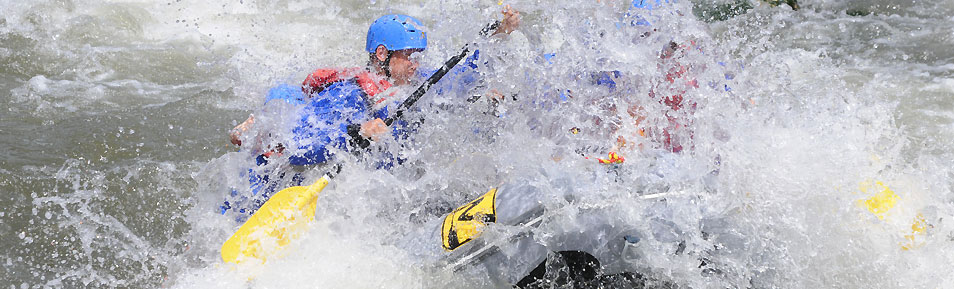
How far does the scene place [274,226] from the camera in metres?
3.27

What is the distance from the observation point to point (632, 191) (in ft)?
9.62

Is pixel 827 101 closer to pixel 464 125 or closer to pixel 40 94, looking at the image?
pixel 464 125

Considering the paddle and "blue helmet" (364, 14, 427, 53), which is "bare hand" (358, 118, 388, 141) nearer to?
the paddle

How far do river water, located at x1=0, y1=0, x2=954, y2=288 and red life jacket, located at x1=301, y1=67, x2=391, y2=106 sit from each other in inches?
10.4

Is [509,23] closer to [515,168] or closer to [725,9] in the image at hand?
[515,168]

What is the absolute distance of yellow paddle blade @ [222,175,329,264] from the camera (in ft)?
10.5

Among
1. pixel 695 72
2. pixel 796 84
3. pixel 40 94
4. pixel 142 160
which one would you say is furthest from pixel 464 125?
pixel 40 94

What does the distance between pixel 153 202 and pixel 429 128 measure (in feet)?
6.10

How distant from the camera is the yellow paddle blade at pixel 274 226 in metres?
3.21

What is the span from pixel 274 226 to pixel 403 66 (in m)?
1.17

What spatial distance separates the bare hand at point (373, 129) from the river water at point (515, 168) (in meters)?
0.15

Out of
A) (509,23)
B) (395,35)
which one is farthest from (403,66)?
(509,23)

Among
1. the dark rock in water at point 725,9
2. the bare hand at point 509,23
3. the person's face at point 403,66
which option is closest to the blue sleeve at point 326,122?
the person's face at point 403,66

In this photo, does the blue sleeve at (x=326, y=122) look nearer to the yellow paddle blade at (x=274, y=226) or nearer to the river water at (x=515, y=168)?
the river water at (x=515, y=168)
